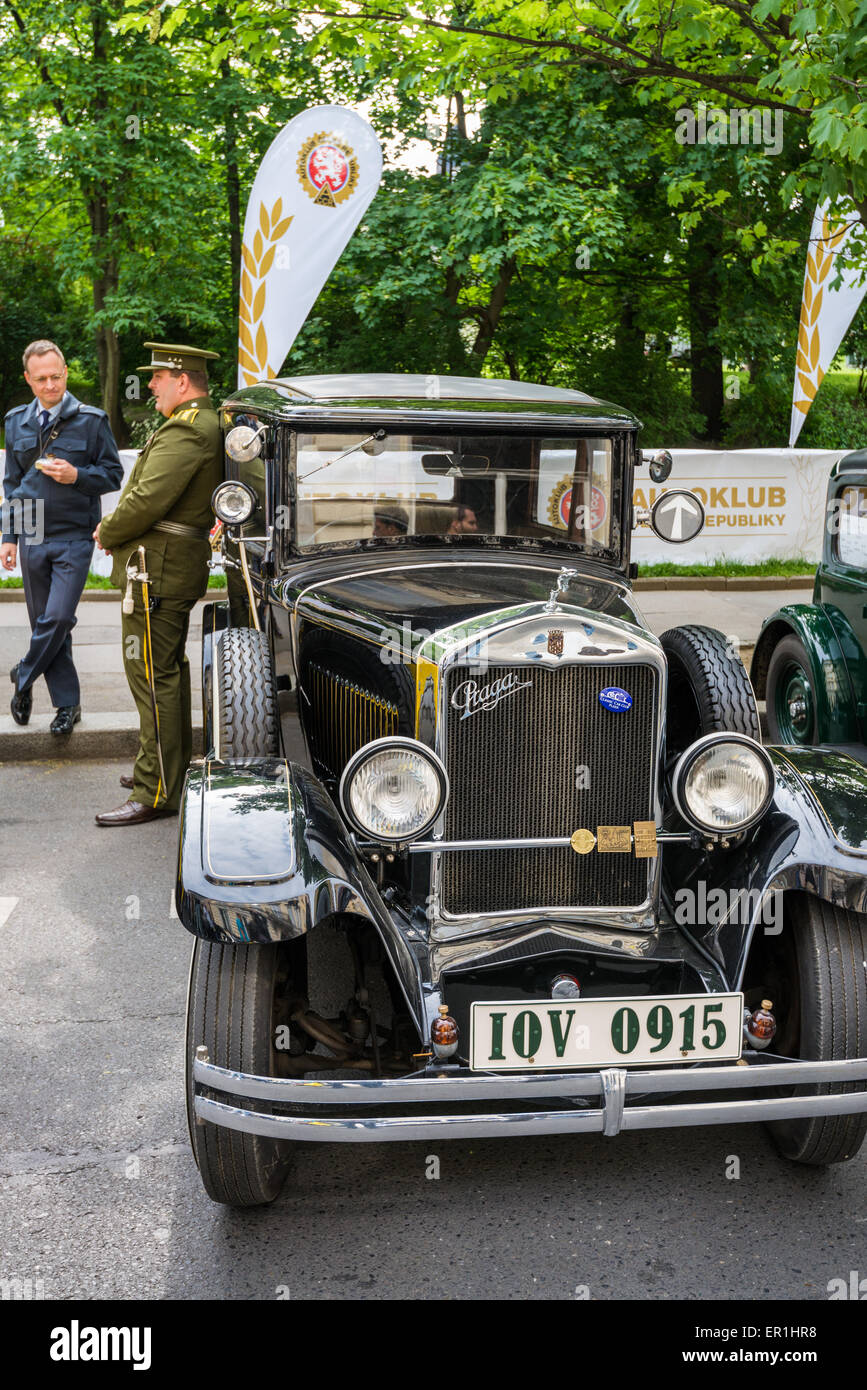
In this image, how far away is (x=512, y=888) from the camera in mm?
3383

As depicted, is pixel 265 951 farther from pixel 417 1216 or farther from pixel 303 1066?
pixel 417 1216

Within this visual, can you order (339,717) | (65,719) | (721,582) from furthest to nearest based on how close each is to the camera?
(721,582) < (65,719) < (339,717)

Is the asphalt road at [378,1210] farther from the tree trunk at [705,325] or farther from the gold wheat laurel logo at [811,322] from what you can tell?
the tree trunk at [705,325]

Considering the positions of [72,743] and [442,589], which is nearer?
[442,589]

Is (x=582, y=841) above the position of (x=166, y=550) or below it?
below

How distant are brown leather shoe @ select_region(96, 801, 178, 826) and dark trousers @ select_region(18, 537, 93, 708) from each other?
49.0 inches

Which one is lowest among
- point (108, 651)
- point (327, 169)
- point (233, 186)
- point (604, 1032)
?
point (108, 651)

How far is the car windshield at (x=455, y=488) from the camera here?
4.29 meters

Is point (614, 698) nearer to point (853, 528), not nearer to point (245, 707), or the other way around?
point (245, 707)

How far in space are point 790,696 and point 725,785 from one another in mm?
3423

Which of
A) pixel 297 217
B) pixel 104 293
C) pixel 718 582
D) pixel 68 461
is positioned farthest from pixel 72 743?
pixel 104 293

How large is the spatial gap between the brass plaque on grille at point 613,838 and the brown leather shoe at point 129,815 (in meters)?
3.22

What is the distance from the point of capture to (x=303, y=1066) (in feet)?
10.2

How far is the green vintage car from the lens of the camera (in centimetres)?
585
